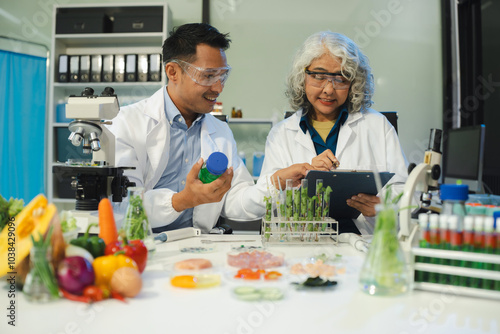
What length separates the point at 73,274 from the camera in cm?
80

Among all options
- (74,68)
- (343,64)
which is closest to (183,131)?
(343,64)

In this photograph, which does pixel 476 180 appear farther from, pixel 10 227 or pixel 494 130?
pixel 10 227

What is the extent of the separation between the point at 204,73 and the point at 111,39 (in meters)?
2.75

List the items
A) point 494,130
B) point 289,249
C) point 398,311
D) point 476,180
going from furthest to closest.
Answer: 1. point 494,130
2. point 476,180
3. point 289,249
4. point 398,311

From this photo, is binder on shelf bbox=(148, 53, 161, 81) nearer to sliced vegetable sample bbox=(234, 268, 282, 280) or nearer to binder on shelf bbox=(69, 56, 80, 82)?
binder on shelf bbox=(69, 56, 80, 82)

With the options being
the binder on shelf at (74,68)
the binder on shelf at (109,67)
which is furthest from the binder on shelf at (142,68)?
the binder on shelf at (74,68)

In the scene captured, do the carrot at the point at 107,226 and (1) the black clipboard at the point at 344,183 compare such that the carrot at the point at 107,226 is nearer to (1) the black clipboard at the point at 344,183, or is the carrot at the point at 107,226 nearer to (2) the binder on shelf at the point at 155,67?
(1) the black clipboard at the point at 344,183

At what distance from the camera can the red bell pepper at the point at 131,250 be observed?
931 mm

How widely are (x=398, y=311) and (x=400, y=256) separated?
0.41ft

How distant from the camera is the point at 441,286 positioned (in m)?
0.89

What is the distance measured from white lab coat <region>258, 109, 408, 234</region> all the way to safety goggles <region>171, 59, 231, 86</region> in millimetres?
499

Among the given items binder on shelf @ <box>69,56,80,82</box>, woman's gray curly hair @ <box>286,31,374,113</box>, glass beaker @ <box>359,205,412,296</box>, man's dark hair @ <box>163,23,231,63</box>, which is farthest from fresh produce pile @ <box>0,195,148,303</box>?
binder on shelf @ <box>69,56,80,82</box>

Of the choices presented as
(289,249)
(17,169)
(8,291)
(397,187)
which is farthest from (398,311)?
(17,169)

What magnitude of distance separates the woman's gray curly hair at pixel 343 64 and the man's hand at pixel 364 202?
2.34 ft
